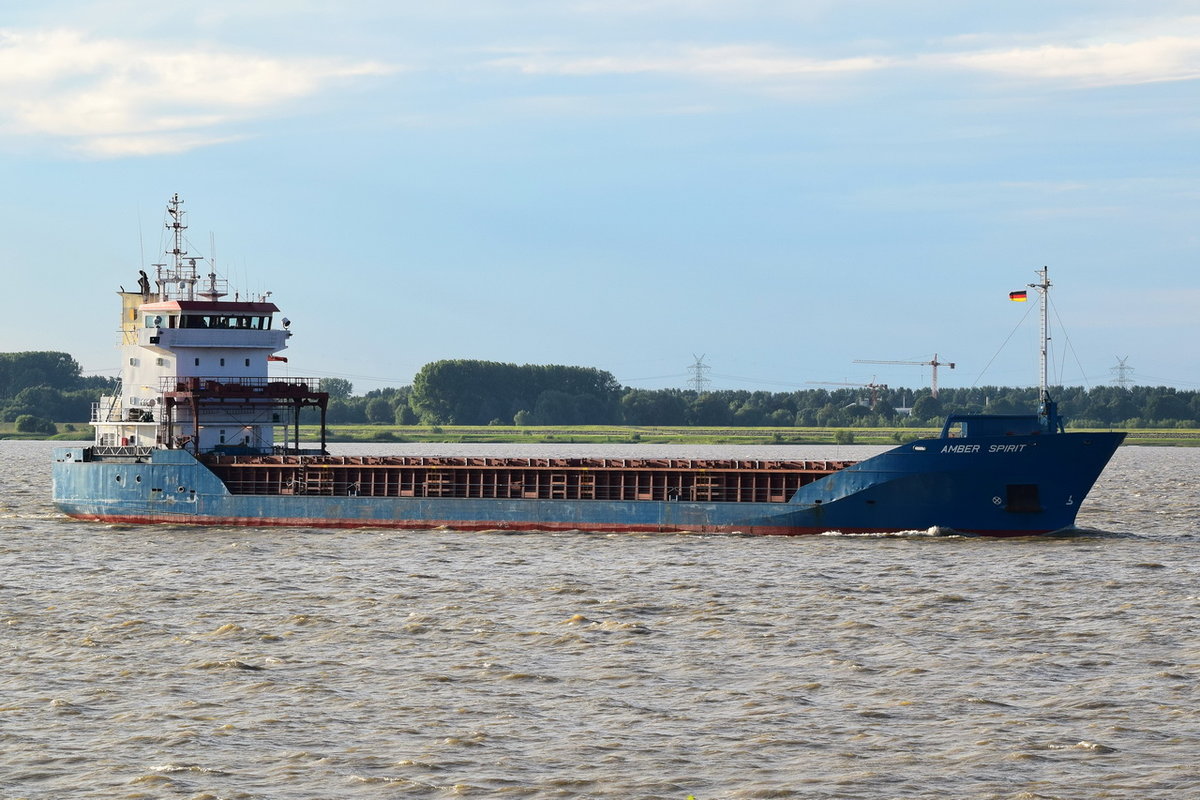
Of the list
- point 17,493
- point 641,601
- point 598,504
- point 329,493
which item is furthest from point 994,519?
point 17,493

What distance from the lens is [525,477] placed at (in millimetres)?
55125

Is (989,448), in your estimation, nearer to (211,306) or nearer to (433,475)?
(433,475)

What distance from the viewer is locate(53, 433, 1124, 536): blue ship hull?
47.9 meters

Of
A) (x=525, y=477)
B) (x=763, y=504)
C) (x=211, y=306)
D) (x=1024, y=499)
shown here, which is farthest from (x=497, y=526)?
(x=1024, y=499)

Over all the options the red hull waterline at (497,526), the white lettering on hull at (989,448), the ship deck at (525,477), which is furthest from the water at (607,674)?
the ship deck at (525,477)

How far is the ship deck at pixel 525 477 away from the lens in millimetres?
52469

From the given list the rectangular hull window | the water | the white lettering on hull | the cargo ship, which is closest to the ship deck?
the cargo ship

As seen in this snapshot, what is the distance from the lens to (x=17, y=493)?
3393 inches

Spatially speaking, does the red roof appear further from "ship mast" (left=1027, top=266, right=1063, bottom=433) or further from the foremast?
"ship mast" (left=1027, top=266, right=1063, bottom=433)

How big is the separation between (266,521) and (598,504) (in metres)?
14.1

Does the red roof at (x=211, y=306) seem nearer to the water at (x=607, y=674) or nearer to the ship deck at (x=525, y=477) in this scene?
the ship deck at (x=525, y=477)

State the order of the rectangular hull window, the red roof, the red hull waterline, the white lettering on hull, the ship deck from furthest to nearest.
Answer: the red roof
the ship deck
the red hull waterline
the rectangular hull window
the white lettering on hull

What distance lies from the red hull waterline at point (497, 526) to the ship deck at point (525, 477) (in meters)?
1.12

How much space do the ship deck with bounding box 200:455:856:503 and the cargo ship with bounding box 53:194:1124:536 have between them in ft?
0.23
